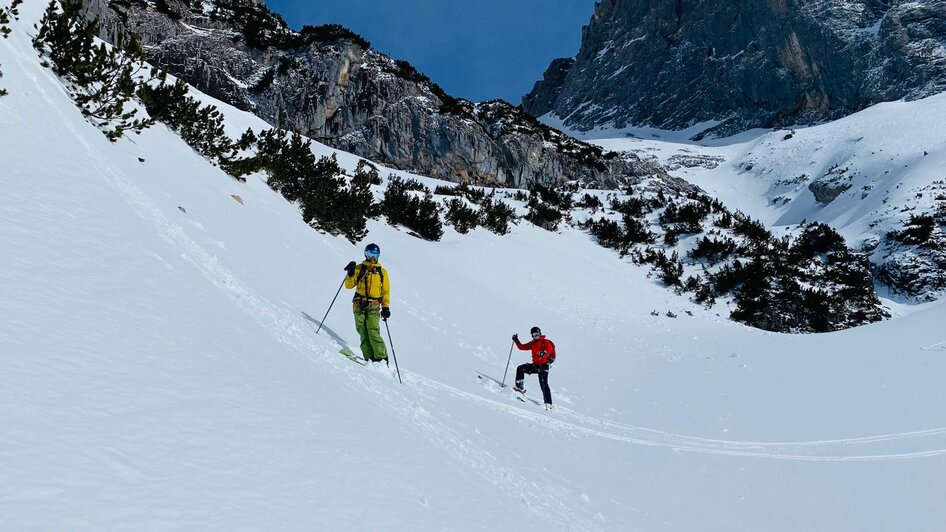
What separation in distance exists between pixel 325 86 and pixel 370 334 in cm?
2706

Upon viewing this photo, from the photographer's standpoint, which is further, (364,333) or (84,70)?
(84,70)

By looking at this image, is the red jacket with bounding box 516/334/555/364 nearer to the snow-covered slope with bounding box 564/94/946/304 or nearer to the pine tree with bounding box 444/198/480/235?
the pine tree with bounding box 444/198/480/235

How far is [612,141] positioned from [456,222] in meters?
55.1

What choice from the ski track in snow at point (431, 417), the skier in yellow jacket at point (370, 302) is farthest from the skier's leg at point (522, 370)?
the skier in yellow jacket at point (370, 302)

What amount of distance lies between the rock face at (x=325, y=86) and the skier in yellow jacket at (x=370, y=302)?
24.3m

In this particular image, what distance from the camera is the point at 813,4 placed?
76688 mm

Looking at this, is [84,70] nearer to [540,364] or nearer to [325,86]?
[540,364]

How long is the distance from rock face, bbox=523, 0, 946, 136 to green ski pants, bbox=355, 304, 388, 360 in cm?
7731

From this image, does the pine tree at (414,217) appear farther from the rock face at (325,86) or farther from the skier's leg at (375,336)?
the rock face at (325,86)

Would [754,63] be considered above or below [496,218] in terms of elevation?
above

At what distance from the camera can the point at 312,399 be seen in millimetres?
3910

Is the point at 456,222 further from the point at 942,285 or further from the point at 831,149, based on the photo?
the point at 831,149

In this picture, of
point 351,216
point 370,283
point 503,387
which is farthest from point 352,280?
point 351,216

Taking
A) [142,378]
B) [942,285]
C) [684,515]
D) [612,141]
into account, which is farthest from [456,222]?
[612,141]
